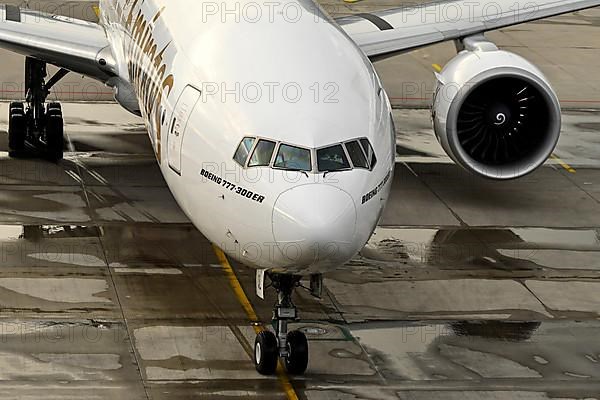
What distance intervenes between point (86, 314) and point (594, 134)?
41.0ft

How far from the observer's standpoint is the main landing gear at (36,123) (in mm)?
23109

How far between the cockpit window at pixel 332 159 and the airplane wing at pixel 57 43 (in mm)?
7016

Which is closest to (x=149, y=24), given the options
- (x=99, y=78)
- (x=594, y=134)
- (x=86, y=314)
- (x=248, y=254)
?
(x=99, y=78)

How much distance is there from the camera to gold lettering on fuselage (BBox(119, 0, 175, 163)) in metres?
17.2

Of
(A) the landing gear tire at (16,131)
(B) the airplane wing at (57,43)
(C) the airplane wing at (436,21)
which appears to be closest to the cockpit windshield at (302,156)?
(B) the airplane wing at (57,43)

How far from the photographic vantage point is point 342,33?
17.2 metres

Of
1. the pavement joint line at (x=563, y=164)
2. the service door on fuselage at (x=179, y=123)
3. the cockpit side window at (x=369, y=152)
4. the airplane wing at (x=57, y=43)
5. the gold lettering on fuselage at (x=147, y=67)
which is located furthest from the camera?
the pavement joint line at (x=563, y=164)

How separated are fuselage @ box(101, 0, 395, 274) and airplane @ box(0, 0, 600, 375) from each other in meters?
0.02

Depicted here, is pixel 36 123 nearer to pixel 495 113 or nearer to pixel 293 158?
pixel 495 113

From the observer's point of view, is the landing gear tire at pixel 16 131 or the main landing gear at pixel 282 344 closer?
the main landing gear at pixel 282 344

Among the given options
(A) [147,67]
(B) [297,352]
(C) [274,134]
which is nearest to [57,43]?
(A) [147,67]

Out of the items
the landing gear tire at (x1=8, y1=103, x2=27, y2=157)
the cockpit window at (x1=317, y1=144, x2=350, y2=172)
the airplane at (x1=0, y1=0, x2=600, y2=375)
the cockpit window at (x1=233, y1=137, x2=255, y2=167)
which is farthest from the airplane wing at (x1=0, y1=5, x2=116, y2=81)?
the cockpit window at (x1=317, y1=144, x2=350, y2=172)

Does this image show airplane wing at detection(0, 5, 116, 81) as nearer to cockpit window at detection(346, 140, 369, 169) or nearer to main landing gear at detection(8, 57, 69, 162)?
main landing gear at detection(8, 57, 69, 162)

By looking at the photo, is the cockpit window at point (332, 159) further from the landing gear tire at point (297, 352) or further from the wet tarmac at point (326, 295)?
the wet tarmac at point (326, 295)
